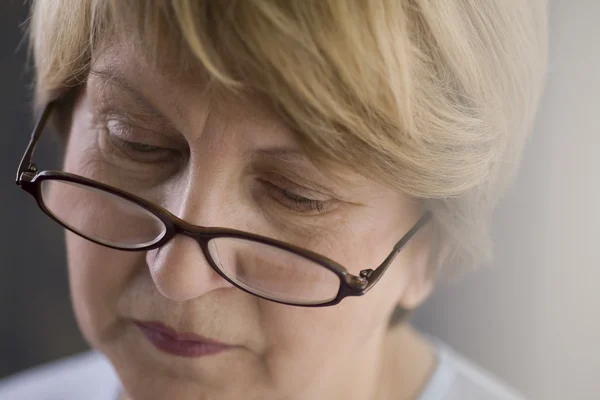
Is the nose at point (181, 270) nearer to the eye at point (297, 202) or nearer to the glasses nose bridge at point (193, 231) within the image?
the glasses nose bridge at point (193, 231)

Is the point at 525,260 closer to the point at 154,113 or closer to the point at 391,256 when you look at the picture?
the point at 391,256

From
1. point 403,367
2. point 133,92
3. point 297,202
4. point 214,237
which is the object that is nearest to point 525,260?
point 403,367

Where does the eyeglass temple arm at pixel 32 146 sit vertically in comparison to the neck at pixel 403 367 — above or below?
above

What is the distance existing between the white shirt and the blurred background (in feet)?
0.44

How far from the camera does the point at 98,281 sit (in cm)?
97

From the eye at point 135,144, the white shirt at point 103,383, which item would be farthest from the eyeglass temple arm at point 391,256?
the white shirt at point 103,383

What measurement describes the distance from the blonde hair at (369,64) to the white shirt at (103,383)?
45 centimetres

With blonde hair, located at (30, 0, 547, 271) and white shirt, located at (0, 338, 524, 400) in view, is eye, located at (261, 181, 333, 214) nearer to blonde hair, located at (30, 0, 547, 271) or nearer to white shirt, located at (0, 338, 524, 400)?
blonde hair, located at (30, 0, 547, 271)

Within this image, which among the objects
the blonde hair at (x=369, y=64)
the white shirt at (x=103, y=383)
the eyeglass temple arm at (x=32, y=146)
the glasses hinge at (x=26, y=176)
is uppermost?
the blonde hair at (x=369, y=64)

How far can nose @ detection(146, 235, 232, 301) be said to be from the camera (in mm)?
845

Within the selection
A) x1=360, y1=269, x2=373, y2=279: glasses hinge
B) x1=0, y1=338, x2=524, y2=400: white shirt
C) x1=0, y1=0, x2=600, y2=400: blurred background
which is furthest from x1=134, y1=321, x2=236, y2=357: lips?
x1=0, y1=0, x2=600, y2=400: blurred background

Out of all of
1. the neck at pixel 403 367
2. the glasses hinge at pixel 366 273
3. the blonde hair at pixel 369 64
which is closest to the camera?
the blonde hair at pixel 369 64

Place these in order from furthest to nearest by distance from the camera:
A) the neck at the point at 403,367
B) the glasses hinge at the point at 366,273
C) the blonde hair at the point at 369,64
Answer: the neck at the point at 403,367 → the glasses hinge at the point at 366,273 → the blonde hair at the point at 369,64

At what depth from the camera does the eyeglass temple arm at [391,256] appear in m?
0.86
